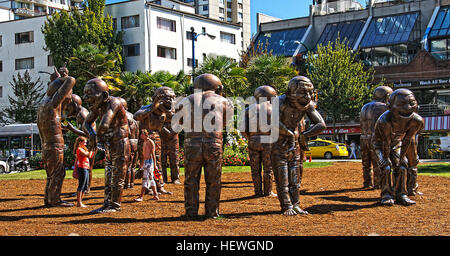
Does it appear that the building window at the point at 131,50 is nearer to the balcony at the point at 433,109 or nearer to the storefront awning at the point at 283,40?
the storefront awning at the point at 283,40

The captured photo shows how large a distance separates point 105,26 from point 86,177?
34998 millimetres

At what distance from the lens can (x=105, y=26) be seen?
4259 cm

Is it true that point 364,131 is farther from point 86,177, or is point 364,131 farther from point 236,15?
point 236,15

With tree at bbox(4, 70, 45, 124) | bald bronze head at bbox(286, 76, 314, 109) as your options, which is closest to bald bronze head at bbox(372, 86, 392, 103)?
bald bronze head at bbox(286, 76, 314, 109)

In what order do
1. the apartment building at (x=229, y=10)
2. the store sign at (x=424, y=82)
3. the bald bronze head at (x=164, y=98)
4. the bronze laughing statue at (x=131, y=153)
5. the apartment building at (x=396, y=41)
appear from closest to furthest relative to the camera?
the bald bronze head at (x=164, y=98) < the bronze laughing statue at (x=131, y=153) < the store sign at (x=424, y=82) < the apartment building at (x=396, y=41) < the apartment building at (x=229, y=10)

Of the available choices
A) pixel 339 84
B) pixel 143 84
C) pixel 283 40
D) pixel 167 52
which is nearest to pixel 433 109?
pixel 339 84

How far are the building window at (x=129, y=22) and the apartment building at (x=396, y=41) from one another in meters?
11.6

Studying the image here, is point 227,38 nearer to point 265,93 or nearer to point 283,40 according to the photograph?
point 283,40

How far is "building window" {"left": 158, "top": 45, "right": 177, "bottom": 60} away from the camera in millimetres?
45156

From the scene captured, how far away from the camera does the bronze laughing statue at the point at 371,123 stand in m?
11.1

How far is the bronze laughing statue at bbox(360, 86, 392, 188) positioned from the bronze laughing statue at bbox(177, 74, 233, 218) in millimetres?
4502

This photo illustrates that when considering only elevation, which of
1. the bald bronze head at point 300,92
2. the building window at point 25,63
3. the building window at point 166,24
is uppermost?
the building window at point 166,24

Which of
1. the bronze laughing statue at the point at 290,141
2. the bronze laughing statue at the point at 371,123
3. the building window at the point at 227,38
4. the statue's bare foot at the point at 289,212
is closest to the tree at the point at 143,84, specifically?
the bronze laughing statue at the point at 371,123

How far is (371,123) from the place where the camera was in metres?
11.3
